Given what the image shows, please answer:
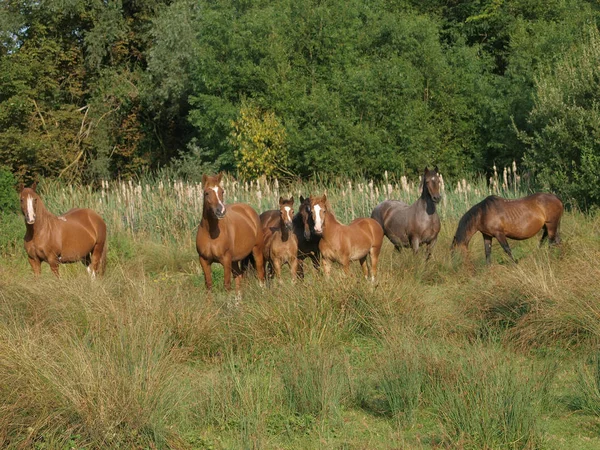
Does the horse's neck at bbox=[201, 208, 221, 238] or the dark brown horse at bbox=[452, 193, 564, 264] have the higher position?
the horse's neck at bbox=[201, 208, 221, 238]

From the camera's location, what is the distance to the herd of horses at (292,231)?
11.6 meters

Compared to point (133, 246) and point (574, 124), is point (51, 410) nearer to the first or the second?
point (133, 246)

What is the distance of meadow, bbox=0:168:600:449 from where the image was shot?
20.2ft

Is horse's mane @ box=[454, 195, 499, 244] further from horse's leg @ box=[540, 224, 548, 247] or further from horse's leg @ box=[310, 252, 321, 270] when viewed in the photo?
horse's leg @ box=[310, 252, 321, 270]

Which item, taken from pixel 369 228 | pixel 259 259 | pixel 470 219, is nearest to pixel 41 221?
pixel 259 259

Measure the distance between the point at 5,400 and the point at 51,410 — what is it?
365 mm

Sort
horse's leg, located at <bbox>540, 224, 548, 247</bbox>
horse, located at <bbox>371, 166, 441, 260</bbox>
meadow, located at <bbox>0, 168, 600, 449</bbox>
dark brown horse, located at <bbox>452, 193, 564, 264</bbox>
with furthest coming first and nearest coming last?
horse's leg, located at <bbox>540, 224, 548, 247</bbox> → horse, located at <bbox>371, 166, 441, 260</bbox> → dark brown horse, located at <bbox>452, 193, 564, 264</bbox> → meadow, located at <bbox>0, 168, 600, 449</bbox>

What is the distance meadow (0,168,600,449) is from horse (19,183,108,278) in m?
0.90

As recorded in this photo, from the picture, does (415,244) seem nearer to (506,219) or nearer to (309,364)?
(506,219)

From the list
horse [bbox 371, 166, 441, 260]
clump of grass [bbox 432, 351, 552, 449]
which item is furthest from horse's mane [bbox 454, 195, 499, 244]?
clump of grass [bbox 432, 351, 552, 449]

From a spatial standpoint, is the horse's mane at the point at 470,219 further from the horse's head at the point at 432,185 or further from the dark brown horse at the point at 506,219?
the horse's head at the point at 432,185

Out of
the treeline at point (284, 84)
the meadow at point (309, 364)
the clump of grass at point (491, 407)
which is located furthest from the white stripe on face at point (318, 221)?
the treeline at point (284, 84)

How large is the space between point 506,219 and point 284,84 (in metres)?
15.8

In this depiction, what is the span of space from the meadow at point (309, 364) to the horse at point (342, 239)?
0.75 metres
